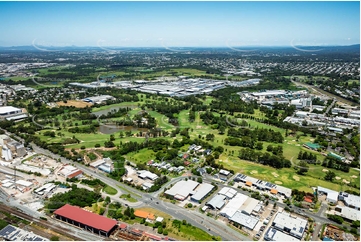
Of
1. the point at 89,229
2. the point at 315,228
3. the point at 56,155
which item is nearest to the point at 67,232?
the point at 89,229

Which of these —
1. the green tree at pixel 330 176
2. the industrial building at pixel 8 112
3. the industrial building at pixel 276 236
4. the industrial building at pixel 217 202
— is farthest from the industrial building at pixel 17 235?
the industrial building at pixel 8 112

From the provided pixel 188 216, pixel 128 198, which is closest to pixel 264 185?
pixel 188 216

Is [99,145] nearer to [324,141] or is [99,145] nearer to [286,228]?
[286,228]

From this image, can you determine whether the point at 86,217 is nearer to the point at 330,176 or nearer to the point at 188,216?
the point at 188,216

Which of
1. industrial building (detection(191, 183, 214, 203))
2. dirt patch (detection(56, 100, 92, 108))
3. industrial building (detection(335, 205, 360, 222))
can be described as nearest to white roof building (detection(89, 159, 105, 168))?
industrial building (detection(191, 183, 214, 203))

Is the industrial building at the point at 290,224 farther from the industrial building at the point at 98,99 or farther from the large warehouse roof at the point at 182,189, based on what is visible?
the industrial building at the point at 98,99
